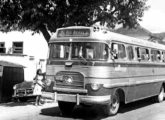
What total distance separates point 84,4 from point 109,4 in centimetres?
204

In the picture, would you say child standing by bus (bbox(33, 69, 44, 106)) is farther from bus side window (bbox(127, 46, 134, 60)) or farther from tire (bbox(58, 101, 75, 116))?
bus side window (bbox(127, 46, 134, 60))

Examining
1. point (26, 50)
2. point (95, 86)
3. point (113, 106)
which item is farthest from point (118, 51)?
point (26, 50)

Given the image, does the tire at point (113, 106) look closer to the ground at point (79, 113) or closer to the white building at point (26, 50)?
the ground at point (79, 113)

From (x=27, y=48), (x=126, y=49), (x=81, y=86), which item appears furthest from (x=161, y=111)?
(x=27, y=48)

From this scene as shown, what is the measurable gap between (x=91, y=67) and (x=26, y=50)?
17.3 meters

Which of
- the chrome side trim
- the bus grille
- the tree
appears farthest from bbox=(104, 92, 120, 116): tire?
the tree

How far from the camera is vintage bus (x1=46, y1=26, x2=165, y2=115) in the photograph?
10969 mm

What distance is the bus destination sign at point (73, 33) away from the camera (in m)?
11.5

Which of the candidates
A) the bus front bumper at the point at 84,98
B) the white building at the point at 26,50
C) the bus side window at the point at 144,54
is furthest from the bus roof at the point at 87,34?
the white building at the point at 26,50

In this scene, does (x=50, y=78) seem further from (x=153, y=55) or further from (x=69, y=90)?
(x=153, y=55)

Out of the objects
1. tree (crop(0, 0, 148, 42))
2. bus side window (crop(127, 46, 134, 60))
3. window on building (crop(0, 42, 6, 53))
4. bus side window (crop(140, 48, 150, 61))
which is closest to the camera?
bus side window (crop(127, 46, 134, 60))

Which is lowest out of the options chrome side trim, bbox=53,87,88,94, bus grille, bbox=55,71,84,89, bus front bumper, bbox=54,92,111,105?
bus front bumper, bbox=54,92,111,105

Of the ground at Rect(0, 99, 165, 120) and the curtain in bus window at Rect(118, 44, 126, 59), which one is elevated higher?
the curtain in bus window at Rect(118, 44, 126, 59)

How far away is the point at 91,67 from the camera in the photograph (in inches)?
432
